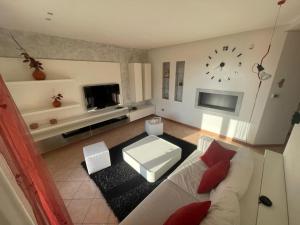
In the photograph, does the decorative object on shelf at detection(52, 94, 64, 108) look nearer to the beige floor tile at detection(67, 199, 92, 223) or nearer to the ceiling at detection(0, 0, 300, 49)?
the ceiling at detection(0, 0, 300, 49)

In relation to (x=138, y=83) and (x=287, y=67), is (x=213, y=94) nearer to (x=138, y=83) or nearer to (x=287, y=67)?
(x=287, y=67)

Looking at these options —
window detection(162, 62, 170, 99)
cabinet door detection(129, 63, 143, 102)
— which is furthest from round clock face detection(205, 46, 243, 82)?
cabinet door detection(129, 63, 143, 102)

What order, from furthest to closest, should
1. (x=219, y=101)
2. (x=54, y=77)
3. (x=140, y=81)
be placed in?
(x=140, y=81), (x=219, y=101), (x=54, y=77)

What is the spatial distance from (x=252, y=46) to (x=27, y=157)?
359 cm

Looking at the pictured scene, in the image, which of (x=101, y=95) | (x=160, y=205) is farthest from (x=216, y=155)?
(x=101, y=95)

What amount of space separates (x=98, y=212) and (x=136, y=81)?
3422 millimetres

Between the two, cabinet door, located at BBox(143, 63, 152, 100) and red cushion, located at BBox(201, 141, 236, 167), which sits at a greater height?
cabinet door, located at BBox(143, 63, 152, 100)

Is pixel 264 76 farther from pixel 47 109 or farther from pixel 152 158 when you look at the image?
pixel 47 109

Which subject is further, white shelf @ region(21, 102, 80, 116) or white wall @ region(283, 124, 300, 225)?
white shelf @ region(21, 102, 80, 116)

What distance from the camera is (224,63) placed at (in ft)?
9.89

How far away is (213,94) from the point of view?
3.38m

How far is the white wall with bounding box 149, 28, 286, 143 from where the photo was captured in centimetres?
255

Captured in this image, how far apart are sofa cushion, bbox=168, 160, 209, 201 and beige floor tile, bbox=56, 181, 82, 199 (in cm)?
147

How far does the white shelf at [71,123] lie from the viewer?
272 cm
